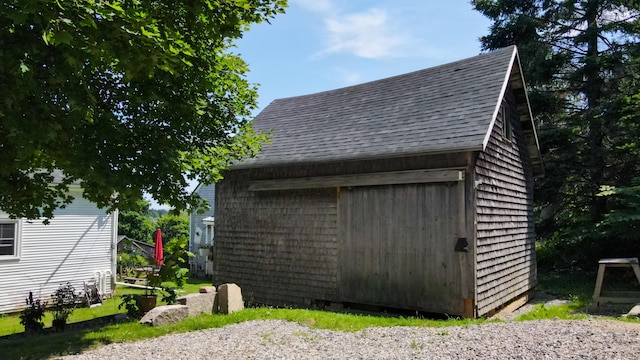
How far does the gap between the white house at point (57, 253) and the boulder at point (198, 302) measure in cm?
713

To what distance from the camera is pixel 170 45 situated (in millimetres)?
5609

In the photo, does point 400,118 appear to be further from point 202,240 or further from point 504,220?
point 202,240

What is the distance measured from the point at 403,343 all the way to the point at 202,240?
21466 millimetres

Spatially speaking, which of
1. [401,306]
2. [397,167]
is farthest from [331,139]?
[401,306]

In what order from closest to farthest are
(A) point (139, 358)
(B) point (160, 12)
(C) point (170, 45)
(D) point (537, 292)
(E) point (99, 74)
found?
(C) point (170, 45), (A) point (139, 358), (B) point (160, 12), (E) point (99, 74), (D) point (537, 292)

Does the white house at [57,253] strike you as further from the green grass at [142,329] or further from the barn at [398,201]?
the green grass at [142,329]

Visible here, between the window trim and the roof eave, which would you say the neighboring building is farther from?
the roof eave

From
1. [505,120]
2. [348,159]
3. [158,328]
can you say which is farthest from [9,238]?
[505,120]

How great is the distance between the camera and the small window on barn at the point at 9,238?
1362 cm

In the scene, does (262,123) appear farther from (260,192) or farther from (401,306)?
(401,306)

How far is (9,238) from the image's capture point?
1376 centimetres

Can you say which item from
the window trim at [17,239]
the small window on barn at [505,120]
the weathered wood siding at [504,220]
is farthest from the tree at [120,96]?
the window trim at [17,239]

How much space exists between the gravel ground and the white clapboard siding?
30.4ft

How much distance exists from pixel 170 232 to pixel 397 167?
87.0ft
